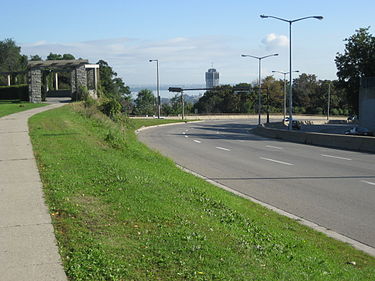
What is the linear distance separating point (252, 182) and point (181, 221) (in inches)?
325

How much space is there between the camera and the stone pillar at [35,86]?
48719 mm

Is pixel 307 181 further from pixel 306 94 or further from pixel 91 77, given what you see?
pixel 306 94

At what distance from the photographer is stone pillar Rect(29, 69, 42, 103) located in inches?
1918

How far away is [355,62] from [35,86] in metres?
38.8

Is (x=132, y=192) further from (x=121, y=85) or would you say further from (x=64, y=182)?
(x=121, y=85)

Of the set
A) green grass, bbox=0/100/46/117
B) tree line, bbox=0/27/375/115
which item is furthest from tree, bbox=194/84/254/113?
green grass, bbox=0/100/46/117

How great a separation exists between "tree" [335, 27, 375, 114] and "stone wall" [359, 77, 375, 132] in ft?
26.4

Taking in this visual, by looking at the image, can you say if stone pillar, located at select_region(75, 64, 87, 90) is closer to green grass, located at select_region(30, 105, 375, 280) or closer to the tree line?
the tree line

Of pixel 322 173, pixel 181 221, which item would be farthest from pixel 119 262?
pixel 322 173

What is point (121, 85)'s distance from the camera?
12425cm

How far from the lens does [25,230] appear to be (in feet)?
22.6

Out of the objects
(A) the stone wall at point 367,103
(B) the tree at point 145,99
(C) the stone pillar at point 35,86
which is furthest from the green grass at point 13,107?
(B) the tree at point 145,99

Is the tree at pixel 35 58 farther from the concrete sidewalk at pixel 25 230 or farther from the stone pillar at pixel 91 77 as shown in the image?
the concrete sidewalk at pixel 25 230

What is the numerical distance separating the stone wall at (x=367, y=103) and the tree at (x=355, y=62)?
8.04 metres
